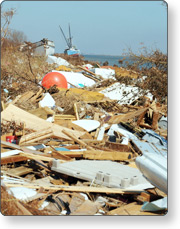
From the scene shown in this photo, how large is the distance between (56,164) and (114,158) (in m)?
1.09

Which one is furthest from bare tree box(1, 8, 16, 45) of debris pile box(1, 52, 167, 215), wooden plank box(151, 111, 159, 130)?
wooden plank box(151, 111, 159, 130)

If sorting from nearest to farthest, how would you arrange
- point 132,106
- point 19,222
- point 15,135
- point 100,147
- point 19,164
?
1. point 19,222
2. point 19,164
3. point 15,135
4. point 100,147
5. point 132,106

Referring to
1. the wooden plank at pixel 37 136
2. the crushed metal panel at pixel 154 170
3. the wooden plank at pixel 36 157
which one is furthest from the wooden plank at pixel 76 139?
the crushed metal panel at pixel 154 170

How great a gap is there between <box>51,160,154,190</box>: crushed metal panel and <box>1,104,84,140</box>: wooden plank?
117 centimetres

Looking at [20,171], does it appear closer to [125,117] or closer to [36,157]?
[36,157]

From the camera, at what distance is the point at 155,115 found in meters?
6.98

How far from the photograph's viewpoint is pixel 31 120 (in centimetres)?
583

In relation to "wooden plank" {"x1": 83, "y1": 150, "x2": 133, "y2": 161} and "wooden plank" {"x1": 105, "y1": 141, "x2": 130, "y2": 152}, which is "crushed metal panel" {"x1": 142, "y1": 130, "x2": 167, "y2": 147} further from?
"wooden plank" {"x1": 83, "y1": 150, "x2": 133, "y2": 161}

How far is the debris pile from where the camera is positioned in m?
3.88

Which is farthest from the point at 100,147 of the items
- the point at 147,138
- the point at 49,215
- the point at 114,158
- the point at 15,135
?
the point at 49,215

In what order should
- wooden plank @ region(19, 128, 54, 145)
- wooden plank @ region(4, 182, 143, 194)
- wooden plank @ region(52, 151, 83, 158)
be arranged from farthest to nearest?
wooden plank @ region(19, 128, 54, 145) → wooden plank @ region(52, 151, 83, 158) → wooden plank @ region(4, 182, 143, 194)

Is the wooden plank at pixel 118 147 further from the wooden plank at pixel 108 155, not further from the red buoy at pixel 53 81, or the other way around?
the red buoy at pixel 53 81

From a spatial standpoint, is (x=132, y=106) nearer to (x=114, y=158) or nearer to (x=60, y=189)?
(x=114, y=158)

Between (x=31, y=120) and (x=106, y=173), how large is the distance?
1959mm
